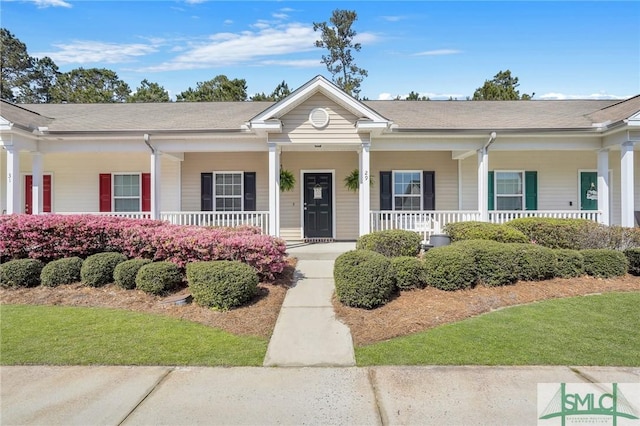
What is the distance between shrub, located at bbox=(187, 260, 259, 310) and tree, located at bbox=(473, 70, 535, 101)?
26400 millimetres

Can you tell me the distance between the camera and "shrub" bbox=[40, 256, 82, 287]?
7.09 meters

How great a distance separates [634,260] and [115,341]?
9.54 metres

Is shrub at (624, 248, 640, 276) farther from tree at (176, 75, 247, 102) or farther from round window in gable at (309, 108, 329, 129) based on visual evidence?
tree at (176, 75, 247, 102)

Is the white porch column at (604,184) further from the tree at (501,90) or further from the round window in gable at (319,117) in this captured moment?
the tree at (501,90)

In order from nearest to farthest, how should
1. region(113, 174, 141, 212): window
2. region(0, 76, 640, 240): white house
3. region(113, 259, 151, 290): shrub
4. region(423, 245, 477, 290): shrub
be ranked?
region(423, 245, 477, 290): shrub < region(113, 259, 151, 290): shrub < region(0, 76, 640, 240): white house < region(113, 174, 141, 212): window

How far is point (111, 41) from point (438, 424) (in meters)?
17.1

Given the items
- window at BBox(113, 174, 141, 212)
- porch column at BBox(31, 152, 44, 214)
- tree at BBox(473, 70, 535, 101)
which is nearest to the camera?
porch column at BBox(31, 152, 44, 214)

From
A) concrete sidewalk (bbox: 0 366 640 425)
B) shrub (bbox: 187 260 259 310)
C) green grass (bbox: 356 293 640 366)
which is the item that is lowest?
concrete sidewalk (bbox: 0 366 640 425)

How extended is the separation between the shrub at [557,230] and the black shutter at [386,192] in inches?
165

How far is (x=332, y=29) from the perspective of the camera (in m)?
34.8

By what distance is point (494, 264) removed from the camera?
6.95 meters

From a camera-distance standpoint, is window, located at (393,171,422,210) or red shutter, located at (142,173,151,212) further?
window, located at (393,171,422,210)

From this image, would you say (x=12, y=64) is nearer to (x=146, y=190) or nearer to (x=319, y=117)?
(x=146, y=190)

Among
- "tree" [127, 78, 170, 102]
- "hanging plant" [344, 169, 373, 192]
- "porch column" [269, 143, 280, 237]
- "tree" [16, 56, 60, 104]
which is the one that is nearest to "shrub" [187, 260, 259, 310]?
"porch column" [269, 143, 280, 237]
